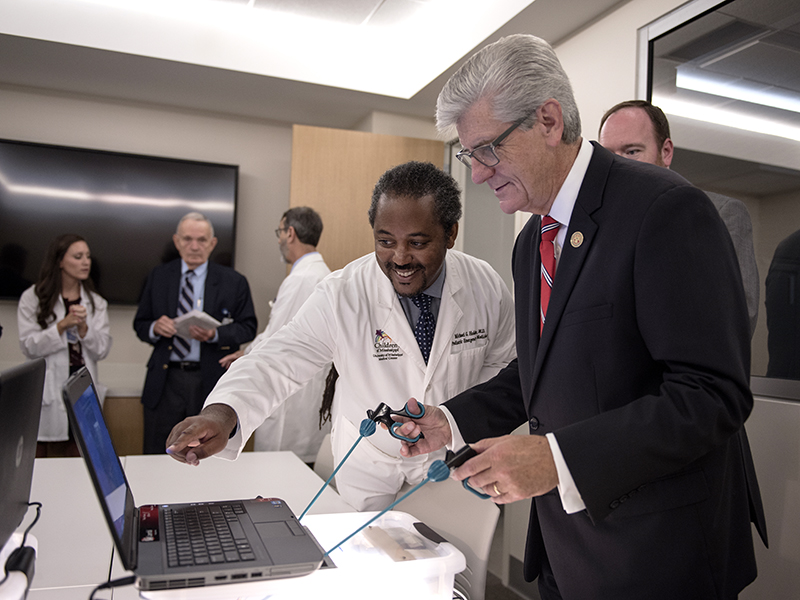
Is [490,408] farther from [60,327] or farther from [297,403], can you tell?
[60,327]

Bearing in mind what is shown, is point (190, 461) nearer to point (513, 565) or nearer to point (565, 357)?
point (565, 357)

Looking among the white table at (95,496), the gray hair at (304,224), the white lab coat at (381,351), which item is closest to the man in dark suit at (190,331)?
the gray hair at (304,224)

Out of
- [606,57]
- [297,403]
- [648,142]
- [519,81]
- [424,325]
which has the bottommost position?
[297,403]

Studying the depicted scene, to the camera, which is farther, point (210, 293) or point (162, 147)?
point (162, 147)

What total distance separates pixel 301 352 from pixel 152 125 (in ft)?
12.2

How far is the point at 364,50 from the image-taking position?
14.0ft

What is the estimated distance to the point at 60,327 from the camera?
141 inches

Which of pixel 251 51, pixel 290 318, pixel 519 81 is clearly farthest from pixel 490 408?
pixel 251 51

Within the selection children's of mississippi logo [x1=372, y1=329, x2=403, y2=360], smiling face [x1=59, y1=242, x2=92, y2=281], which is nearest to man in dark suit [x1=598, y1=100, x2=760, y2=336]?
children's of mississippi logo [x1=372, y1=329, x2=403, y2=360]

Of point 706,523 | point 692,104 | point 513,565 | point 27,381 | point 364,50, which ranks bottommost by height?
point 513,565

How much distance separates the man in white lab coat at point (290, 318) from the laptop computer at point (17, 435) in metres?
2.32

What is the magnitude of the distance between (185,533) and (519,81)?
0.97 metres

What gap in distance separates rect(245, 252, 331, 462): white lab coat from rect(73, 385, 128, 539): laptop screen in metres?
2.28

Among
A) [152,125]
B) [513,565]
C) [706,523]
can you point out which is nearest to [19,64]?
[152,125]
